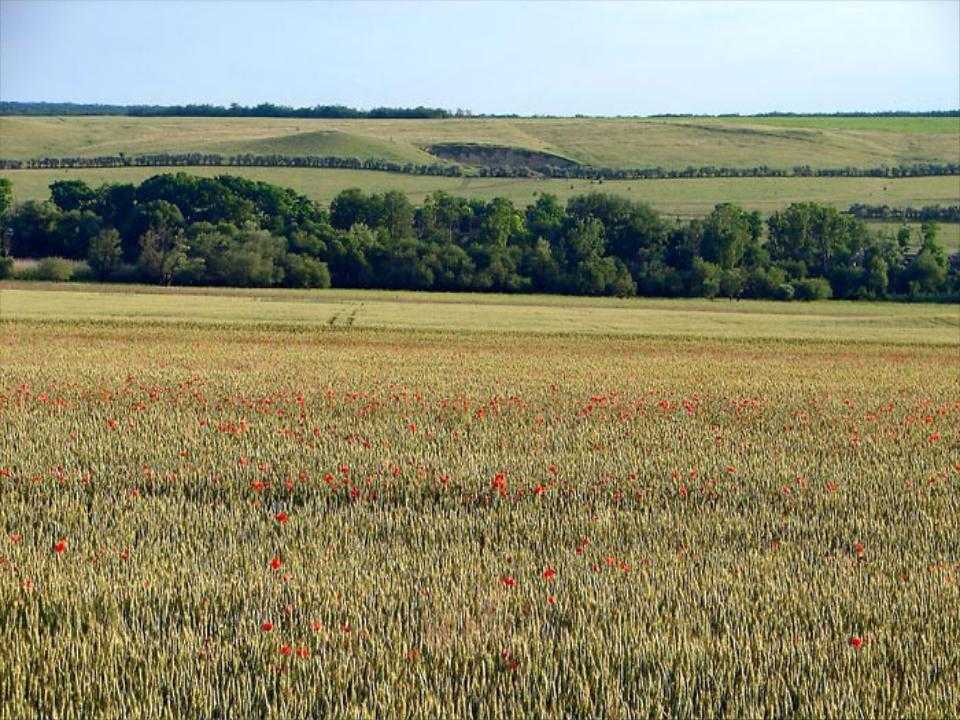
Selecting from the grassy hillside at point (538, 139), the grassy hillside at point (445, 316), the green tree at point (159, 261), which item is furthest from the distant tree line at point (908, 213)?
the green tree at point (159, 261)

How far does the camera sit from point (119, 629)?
22.5ft

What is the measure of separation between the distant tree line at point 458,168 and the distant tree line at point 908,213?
804 inches

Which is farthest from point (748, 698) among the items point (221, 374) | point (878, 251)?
point (878, 251)

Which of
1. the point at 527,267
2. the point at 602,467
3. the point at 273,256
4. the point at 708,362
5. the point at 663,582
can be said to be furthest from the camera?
the point at 527,267

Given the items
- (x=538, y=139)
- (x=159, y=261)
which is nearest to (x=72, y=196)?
(x=159, y=261)

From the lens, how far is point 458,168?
107m

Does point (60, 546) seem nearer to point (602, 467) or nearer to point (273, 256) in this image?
point (602, 467)

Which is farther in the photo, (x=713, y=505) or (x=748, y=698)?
(x=713, y=505)

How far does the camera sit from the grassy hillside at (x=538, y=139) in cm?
11450

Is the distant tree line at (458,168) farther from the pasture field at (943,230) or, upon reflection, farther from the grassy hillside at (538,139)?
the pasture field at (943,230)

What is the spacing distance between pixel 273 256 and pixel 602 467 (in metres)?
50.9

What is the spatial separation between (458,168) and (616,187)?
703 inches

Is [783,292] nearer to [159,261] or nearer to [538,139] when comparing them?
[159,261]

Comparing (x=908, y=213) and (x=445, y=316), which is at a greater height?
(x=908, y=213)
